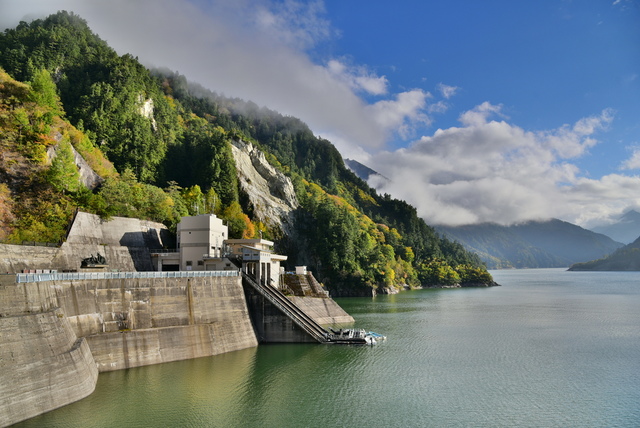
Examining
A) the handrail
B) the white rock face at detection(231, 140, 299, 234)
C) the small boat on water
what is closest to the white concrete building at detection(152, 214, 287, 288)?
the handrail

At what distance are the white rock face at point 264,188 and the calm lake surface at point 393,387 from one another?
6150 centimetres

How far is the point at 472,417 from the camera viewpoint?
102 feet

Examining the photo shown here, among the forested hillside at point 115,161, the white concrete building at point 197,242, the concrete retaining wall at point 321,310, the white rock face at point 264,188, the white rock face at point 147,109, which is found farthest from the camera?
the white rock face at point 264,188

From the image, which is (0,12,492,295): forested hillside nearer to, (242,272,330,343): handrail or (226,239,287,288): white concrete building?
(226,239,287,288): white concrete building

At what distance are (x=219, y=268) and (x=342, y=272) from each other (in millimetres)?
69658

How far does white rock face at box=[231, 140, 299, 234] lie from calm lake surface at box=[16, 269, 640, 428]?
2421 inches

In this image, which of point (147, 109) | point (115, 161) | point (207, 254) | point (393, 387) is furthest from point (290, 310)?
point (147, 109)

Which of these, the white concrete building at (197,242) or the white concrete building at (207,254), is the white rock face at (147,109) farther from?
the white concrete building at (197,242)

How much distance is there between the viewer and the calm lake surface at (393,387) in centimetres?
3047

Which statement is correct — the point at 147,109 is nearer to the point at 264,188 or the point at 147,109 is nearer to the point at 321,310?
the point at 264,188

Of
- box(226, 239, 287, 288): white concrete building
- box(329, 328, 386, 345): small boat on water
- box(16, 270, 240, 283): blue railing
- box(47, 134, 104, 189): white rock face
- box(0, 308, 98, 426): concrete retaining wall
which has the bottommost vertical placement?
box(329, 328, 386, 345): small boat on water

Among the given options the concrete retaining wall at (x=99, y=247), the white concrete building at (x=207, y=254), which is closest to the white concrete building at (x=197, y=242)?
the white concrete building at (x=207, y=254)

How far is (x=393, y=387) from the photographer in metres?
37.7

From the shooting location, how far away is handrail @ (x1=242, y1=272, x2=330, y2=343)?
5278 cm
